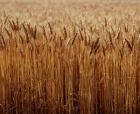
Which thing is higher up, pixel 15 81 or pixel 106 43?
pixel 106 43

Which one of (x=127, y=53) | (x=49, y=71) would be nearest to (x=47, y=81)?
(x=49, y=71)

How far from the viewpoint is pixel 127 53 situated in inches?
140

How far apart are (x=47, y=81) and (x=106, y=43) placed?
0.45 meters

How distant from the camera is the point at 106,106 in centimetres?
357

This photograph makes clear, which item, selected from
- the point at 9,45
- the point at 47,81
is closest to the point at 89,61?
the point at 47,81

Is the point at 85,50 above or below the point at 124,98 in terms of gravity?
above

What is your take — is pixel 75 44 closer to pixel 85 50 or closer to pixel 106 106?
pixel 85 50

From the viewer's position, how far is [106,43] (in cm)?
362

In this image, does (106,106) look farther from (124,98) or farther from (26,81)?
(26,81)

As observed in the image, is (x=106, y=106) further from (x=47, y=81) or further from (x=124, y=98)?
(x=47, y=81)

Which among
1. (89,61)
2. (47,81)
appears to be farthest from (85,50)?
(47,81)

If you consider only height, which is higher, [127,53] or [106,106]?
[127,53]

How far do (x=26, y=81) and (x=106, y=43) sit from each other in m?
0.58

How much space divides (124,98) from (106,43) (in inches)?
14.7
